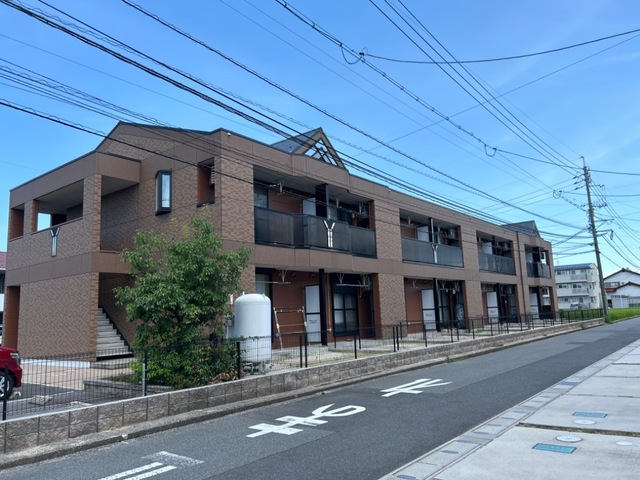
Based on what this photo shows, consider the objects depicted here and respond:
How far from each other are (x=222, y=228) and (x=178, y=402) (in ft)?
20.7

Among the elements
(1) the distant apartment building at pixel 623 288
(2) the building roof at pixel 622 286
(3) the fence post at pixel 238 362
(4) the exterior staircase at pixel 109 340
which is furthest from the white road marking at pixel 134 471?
(2) the building roof at pixel 622 286

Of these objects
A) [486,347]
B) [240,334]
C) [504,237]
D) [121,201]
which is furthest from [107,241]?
[504,237]

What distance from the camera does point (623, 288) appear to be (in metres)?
91.8

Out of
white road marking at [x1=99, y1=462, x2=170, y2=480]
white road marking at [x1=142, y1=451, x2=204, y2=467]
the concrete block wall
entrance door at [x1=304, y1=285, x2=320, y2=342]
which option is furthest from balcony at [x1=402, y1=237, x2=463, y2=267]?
white road marking at [x1=99, y1=462, x2=170, y2=480]

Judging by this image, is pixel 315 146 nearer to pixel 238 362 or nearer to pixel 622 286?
pixel 238 362

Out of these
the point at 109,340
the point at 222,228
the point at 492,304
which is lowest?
the point at 109,340

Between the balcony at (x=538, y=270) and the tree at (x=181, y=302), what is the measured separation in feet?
105

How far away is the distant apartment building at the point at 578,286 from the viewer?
253ft

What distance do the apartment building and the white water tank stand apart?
112 inches

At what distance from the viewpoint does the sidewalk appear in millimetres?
4898

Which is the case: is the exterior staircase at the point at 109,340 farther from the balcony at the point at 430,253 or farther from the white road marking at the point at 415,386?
the balcony at the point at 430,253

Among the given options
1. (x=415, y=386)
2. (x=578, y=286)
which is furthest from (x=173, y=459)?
(x=578, y=286)

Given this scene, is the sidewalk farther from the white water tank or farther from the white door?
the white door

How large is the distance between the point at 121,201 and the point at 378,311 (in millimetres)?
10959
